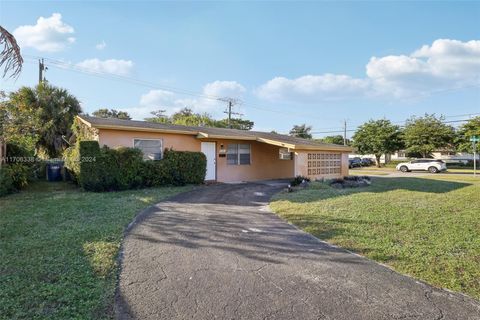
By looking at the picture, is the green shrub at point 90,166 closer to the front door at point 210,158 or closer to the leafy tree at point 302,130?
the front door at point 210,158

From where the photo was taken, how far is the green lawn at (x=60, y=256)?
265 centimetres

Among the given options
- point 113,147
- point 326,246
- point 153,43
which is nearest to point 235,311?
point 326,246

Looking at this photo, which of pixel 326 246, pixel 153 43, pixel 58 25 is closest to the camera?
pixel 326 246

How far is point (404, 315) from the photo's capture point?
263cm

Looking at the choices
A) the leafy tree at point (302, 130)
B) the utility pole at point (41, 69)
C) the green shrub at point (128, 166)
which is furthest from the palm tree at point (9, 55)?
the leafy tree at point (302, 130)

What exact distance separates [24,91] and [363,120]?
36443 millimetres

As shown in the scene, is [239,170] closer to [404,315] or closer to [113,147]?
[113,147]

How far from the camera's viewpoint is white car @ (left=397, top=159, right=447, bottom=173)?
87.8ft

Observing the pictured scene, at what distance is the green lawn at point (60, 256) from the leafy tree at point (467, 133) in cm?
3678

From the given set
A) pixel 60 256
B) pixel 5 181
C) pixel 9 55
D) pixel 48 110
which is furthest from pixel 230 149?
pixel 48 110

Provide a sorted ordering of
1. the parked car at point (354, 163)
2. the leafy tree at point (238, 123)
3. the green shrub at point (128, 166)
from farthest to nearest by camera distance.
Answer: the leafy tree at point (238, 123)
the parked car at point (354, 163)
the green shrub at point (128, 166)

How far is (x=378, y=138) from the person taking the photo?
34625mm

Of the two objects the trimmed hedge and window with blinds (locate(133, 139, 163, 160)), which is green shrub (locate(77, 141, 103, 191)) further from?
window with blinds (locate(133, 139, 163, 160))

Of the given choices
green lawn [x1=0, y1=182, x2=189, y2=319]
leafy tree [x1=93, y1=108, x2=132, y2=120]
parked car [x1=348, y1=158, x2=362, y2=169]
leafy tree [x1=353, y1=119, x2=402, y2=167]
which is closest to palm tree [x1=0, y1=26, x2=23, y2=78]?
green lawn [x1=0, y1=182, x2=189, y2=319]
